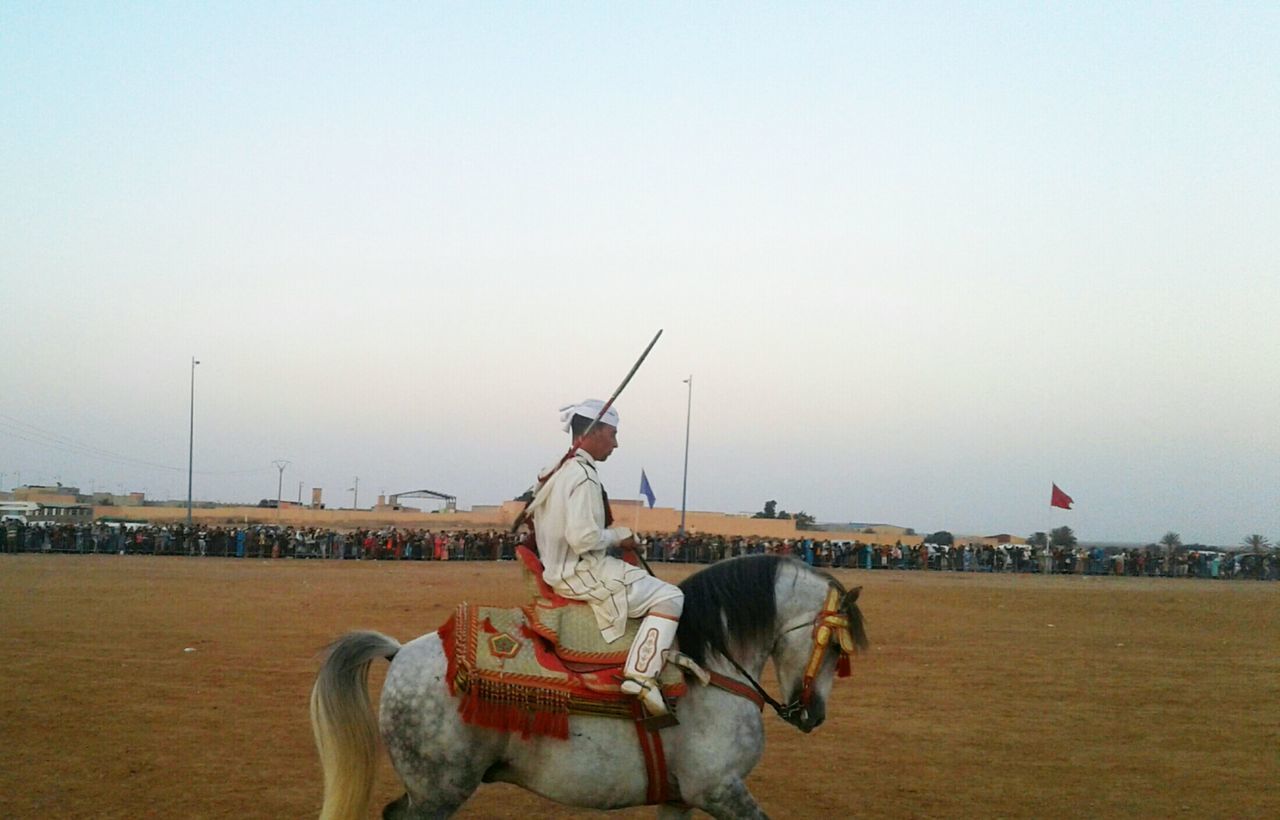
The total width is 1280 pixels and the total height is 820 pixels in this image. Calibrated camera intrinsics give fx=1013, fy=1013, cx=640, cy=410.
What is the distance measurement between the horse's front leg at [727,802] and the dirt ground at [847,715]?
3.04m

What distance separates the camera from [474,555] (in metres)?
46.5

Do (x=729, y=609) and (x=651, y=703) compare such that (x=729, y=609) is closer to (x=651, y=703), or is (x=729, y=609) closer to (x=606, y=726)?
(x=651, y=703)

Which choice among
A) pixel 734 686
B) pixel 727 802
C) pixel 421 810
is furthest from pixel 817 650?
pixel 421 810

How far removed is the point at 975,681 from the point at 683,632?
404 inches

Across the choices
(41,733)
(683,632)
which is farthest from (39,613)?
(683,632)

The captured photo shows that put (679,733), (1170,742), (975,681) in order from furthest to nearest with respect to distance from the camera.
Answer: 1. (975,681)
2. (1170,742)
3. (679,733)

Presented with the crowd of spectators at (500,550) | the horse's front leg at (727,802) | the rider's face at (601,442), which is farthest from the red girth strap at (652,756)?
the crowd of spectators at (500,550)

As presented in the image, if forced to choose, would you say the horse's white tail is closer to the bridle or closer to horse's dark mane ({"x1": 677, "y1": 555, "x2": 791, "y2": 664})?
horse's dark mane ({"x1": 677, "y1": 555, "x2": 791, "y2": 664})

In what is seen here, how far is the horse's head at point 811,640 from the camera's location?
17.5ft

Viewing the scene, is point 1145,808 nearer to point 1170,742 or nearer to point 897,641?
point 1170,742

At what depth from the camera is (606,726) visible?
505 centimetres

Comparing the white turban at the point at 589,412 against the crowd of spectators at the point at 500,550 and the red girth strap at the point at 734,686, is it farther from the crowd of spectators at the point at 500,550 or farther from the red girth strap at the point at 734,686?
the crowd of spectators at the point at 500,550

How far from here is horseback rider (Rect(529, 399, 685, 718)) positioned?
5.04 metres

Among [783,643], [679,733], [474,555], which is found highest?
[783,643]
